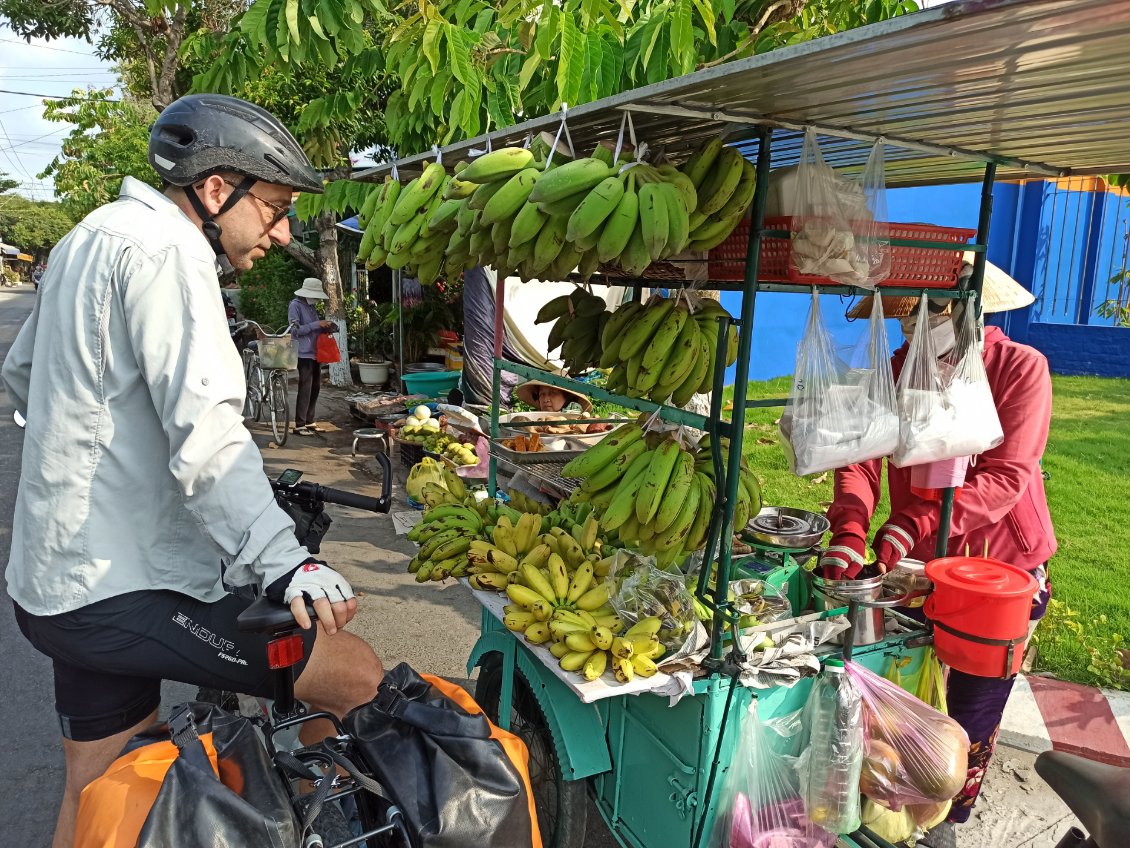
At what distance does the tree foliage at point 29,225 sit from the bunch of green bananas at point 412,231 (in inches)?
3457

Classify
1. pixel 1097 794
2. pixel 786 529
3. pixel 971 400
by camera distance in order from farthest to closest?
1. pixel 786 529
2. pixel 971 400
3. pixel 1097 794

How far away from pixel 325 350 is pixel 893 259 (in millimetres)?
8599

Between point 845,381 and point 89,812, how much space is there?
2.20 metres

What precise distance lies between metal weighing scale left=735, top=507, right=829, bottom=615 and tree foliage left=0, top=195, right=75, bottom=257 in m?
89.0

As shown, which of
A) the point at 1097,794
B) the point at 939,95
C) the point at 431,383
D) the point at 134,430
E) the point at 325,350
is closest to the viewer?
the point at 1097,794

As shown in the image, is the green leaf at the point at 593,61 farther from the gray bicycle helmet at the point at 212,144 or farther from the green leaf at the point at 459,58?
the gray bicycle helmet at the point at 212,144

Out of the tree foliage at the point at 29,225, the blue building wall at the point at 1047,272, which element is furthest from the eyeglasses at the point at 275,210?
the tree foliage at the point at 29,225

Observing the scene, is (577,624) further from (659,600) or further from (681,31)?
(681,31)

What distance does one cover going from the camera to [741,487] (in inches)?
97.8

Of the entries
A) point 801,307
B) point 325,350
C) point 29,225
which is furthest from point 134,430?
point 29,225

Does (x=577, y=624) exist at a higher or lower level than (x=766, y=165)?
lower

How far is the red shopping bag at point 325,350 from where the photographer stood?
393 inches

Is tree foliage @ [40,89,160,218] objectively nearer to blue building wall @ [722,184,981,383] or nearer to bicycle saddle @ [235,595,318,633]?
blue building wall @ [722,184,981,383]

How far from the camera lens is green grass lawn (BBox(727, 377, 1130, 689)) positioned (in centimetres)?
436
